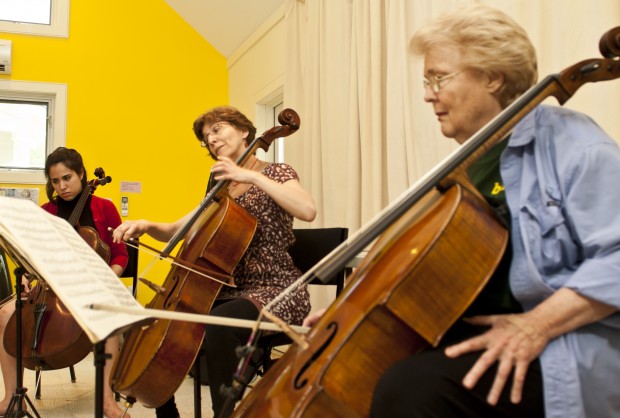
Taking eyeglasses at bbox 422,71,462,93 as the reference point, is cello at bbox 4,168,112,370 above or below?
below

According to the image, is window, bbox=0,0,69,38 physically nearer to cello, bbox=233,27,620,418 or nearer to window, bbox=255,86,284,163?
window, bbox=255,86,284,163

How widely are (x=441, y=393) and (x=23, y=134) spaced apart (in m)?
5.03

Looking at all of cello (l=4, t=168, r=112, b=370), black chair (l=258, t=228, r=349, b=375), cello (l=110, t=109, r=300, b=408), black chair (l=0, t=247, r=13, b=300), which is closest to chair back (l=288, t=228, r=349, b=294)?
black chair (l=258, t=228, r=349, b=375)

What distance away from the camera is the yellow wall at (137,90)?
5.08m

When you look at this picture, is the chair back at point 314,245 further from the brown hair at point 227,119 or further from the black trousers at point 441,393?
the black trousers at point 441,393

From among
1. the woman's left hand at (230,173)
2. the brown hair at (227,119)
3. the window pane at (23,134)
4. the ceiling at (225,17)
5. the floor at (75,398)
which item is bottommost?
the floor at (75,398)

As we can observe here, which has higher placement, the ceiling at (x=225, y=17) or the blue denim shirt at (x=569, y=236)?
the ceiling at (x=225, y=17)

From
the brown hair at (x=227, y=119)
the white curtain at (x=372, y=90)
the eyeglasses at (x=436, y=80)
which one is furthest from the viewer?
the brown hair at (x=227, y=119)

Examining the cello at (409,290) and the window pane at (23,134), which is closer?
the cello at (409,290)

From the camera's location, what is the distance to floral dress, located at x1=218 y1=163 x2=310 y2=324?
6.49 ft

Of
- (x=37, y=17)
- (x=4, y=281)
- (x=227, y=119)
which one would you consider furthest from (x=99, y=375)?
(x=37, y=17)

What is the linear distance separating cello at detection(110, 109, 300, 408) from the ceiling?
2.88m

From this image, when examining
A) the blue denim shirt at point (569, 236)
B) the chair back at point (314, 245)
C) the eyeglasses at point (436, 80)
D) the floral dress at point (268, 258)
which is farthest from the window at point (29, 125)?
the blue denim shirt at point (569, 236)

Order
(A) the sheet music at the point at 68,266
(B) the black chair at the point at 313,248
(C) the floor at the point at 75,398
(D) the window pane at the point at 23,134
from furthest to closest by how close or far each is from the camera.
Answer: (D) the window pane at the point at 23,134
(C) the floor at the point at 75,398
(B) the black chair at the point at 313,248
(A) the sheet music at the point at 68,266
